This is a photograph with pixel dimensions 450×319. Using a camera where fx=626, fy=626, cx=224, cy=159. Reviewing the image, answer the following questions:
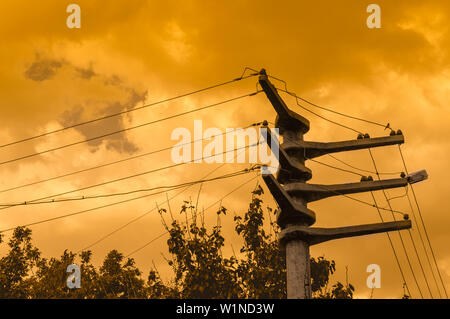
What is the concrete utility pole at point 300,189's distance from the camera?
1359 centimetres

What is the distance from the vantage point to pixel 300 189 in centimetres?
1452

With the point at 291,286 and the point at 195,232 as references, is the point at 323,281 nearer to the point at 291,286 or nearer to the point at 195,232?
the point at 195,232

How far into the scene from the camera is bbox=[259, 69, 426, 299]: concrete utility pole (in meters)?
13.6

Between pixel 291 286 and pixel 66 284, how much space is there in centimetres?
1850

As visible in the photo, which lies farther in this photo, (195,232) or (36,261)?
(36,261)
